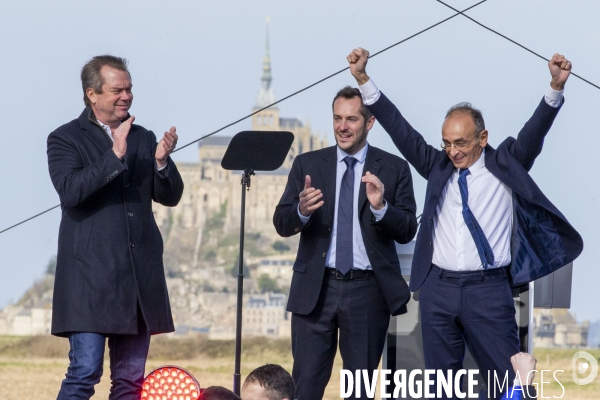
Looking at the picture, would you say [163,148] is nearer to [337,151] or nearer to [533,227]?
[337,151]

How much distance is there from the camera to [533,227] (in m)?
3.53

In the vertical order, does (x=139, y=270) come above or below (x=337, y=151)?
below

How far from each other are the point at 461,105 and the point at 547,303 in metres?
1.05

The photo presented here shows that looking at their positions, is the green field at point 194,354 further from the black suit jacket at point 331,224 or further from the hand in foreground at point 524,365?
the hand in foreground at point 524,365

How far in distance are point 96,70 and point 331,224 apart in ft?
3.49

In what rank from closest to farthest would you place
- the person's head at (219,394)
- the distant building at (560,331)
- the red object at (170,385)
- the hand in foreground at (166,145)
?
1. the person's head at (219,394)
2. the red object at (170,385)
3. the hand in foreground at (166,145)
4. the distant building at (560,331)

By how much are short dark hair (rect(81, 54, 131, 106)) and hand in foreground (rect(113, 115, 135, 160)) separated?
0.74 feet

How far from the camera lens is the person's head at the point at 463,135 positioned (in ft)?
11.6

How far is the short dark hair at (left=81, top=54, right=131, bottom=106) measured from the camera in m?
3.40

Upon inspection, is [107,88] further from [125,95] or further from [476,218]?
[476,218]

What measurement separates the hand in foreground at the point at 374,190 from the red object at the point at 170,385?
949 mm

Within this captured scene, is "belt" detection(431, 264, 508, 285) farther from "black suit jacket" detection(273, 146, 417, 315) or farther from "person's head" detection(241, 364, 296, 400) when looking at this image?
"person's head" detection(241, 364, 296, 400)

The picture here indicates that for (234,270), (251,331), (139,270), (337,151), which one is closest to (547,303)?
(337,151)

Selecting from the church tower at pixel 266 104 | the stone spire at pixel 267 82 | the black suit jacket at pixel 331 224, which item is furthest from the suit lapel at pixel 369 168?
the stone spire at pixel 267 82
